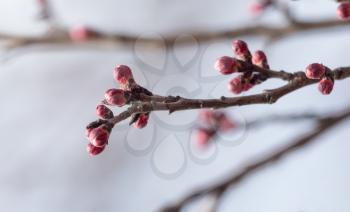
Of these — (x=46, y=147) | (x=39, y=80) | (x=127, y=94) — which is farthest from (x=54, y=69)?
(x=127, y=94)

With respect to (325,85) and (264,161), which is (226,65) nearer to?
(325,85)

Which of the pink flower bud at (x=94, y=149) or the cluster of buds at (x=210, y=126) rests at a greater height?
the cluster of buds at (x=210, y=126)

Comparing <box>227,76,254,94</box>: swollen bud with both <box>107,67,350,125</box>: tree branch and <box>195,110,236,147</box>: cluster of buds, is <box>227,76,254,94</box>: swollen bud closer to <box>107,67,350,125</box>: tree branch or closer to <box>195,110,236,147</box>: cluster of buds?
<box>107,67,350,125</box>: tree branch

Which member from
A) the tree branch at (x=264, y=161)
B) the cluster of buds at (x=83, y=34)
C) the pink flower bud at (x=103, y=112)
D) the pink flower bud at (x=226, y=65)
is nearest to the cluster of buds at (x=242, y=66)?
the pink flower bud at (x=226, y=65)

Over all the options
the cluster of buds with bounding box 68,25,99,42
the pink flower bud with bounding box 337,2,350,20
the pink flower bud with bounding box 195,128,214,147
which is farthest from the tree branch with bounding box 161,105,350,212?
the cluster of buds with bounding box 68,25,99,42

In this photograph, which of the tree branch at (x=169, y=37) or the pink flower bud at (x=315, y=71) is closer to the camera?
the pink flower bud at (x=315, y=71)

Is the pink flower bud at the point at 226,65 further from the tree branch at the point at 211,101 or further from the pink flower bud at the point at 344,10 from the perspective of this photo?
the pink flower bud at the point at 344,10

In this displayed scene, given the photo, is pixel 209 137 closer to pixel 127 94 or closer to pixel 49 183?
pixel 127 94
